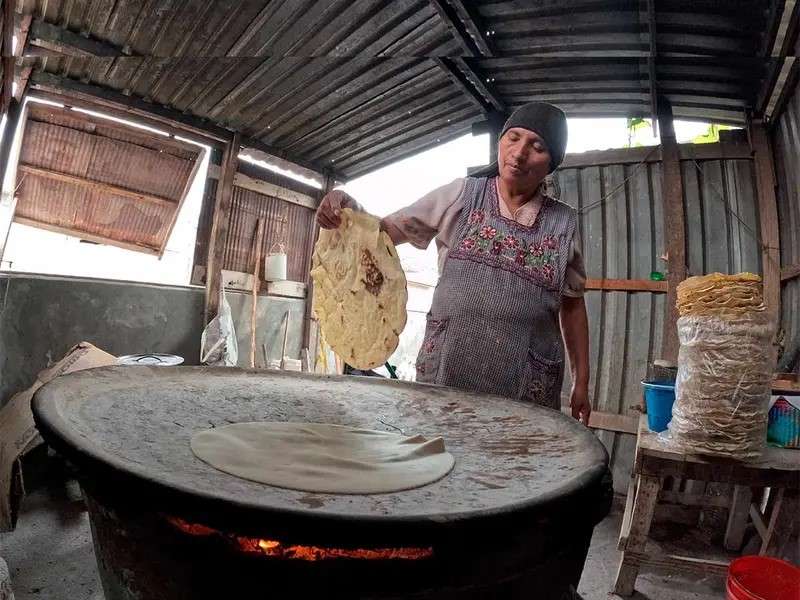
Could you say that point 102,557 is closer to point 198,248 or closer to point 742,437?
point 742,437

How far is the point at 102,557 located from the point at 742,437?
6.74 feet

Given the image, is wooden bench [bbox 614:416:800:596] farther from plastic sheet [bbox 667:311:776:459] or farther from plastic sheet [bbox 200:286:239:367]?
plastic sheet [bbox 200:286:239:367]

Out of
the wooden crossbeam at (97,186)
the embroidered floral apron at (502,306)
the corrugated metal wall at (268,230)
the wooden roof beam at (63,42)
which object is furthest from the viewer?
the corrugated metal wall at (268,230)

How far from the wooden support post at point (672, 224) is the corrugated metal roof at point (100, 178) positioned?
432 cm

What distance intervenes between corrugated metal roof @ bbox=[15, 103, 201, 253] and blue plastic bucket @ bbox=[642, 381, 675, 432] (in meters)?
4.59

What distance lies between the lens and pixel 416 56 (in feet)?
10.3

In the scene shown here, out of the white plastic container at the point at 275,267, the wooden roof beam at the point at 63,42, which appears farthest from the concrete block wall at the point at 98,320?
the wooden roof beam at the point at 63,42

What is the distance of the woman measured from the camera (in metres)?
1.53

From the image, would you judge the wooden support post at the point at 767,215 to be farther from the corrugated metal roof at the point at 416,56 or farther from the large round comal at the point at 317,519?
the large round comal at the point at 317,519

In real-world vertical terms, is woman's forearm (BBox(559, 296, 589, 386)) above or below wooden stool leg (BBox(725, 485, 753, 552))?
above

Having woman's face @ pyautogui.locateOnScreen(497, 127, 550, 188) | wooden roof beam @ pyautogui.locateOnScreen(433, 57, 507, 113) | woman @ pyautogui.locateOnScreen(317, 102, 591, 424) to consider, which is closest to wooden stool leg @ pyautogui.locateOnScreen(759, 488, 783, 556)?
woman @ pyautogui.locateOnScreen(317, 102, 591, 424)

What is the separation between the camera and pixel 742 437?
1700 millimetres

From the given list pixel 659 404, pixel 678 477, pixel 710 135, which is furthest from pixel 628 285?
pixel 678 477

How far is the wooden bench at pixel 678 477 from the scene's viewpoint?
1.76 meters
